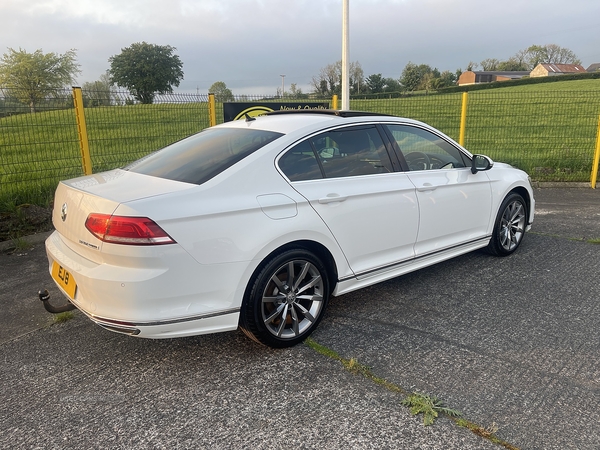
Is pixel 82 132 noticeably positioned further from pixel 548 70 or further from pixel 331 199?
pixel 548 70

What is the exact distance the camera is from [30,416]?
251 centimetres

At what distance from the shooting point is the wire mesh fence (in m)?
5.84

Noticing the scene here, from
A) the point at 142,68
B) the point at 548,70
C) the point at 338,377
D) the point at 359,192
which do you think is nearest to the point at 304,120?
the point at 359,192

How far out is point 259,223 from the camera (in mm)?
2842

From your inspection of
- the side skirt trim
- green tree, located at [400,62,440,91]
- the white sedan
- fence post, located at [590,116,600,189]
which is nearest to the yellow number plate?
the white sedan

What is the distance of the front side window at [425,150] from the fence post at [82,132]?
4.25m

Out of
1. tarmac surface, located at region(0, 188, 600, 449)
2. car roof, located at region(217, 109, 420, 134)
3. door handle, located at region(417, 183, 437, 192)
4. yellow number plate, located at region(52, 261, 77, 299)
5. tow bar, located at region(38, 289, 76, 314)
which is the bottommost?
tarmac surface, located at region(0, 188, 600, 449)

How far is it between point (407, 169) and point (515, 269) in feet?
5.54

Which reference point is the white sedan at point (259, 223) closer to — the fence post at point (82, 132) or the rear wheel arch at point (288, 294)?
the rear wheel arch at point (288, 294)

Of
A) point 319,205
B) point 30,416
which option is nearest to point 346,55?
point 319,205

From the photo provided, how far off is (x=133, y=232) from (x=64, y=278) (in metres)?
0.81

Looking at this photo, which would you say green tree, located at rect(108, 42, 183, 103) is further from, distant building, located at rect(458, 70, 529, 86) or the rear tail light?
the rear tail light

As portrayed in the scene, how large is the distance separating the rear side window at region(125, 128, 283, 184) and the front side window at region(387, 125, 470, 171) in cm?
123

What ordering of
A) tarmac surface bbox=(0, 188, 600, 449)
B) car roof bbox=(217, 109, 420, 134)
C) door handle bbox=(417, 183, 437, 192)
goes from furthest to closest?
door handle bbox=(417, 183, 437, 192)
car roof bbox=(217, 109, 420, 134)
tarmac surface bbox=(0, 188, 600, 449)
